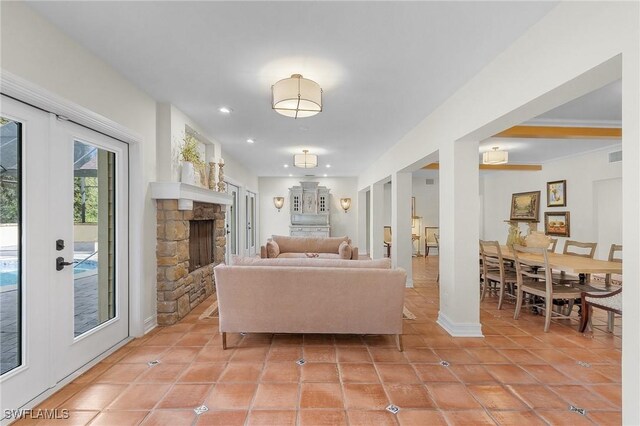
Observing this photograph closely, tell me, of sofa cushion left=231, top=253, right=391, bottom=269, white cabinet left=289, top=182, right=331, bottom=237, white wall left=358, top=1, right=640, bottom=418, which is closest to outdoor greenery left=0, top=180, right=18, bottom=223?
sofa cushion left=231, top=253, right=391, bottom=269

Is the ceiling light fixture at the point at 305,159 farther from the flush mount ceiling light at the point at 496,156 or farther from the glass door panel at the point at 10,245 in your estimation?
the glass door panel at the point at 10,245

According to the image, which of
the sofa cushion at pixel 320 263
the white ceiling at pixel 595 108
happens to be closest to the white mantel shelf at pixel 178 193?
the sofa cushion at pixel 320 263

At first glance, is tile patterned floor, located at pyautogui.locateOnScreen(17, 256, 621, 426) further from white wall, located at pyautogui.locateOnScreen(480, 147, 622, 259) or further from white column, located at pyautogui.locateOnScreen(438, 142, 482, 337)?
white wall, located at pyautogui.locateOnScreen(480, 147, 622, 259)

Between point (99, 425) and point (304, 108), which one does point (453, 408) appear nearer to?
point (99, 425)

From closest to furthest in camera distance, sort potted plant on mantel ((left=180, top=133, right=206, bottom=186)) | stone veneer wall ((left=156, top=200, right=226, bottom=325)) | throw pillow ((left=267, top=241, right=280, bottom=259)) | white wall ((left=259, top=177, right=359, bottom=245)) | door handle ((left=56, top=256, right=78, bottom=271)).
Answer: door handle ((left=56, top=256, right=78, bottom=271)), stone veneer wall ((left=156, top=200, right=226, bottom=325)), potted plant on mantel ((left=180, top=133, right=206, bottom=186)), throw pillow ((left=267, top=241, right=280, bottom=259)), white wall ((left=259, top=177, right=359, bottom=245))

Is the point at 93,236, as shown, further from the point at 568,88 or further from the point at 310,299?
the point at 568,88

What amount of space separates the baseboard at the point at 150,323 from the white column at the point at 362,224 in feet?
23.6

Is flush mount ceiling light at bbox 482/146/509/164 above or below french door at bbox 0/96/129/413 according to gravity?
above

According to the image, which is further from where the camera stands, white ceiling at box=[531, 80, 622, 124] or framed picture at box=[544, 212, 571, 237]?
framed picture at box=[544, 212, 571, 237]

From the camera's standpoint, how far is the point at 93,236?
2.77 m

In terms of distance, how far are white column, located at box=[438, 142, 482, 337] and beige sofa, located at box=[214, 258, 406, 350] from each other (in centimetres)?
81

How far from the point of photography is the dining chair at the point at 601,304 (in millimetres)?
3059

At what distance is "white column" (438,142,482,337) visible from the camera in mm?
3295

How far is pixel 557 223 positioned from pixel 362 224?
5006 mm
